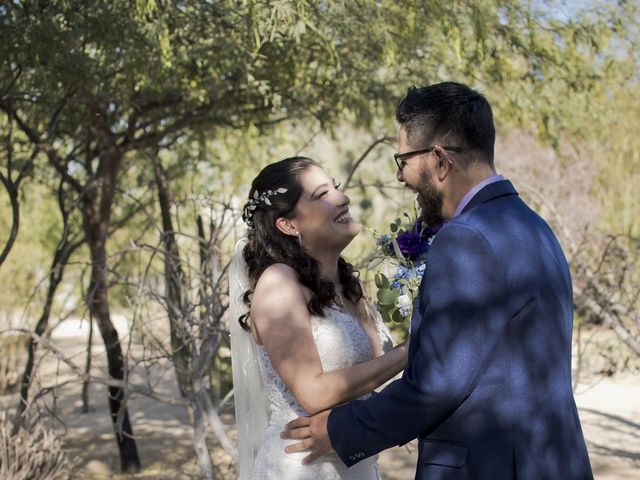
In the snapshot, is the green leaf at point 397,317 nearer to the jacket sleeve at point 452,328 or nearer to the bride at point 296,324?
the bride at point 296,324

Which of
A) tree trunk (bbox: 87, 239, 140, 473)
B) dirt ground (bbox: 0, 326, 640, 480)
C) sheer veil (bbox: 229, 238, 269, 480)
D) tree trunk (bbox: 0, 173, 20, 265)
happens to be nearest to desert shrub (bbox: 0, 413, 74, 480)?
dirt ground (bbox: 0, 326, 640, 480)

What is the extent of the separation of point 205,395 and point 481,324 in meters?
3.86

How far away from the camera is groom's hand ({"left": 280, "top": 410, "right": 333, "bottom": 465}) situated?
2674 millimetres

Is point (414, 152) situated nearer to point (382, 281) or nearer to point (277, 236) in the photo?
point (382, 281)

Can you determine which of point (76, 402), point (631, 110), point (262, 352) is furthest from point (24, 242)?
point (262, 352)

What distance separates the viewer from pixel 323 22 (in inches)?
229

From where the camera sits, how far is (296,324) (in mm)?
2801

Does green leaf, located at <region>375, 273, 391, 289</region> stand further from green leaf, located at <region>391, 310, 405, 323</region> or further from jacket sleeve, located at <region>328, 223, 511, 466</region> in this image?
jacket sleeve, located at <region>328, 223, 511, 466</region>

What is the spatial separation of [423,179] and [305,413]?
109cm

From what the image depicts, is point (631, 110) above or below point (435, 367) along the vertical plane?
above

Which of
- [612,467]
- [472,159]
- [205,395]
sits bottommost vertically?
[612,467]

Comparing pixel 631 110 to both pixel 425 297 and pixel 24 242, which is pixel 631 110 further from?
pixel 425 297

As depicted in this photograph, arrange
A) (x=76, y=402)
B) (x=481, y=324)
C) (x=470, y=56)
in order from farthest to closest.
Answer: (x=76, y=402), (x=470, y=56), (x=481, y=324)

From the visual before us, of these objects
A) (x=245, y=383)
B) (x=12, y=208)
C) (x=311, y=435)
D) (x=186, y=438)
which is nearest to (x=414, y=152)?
(x=311, y=435)
